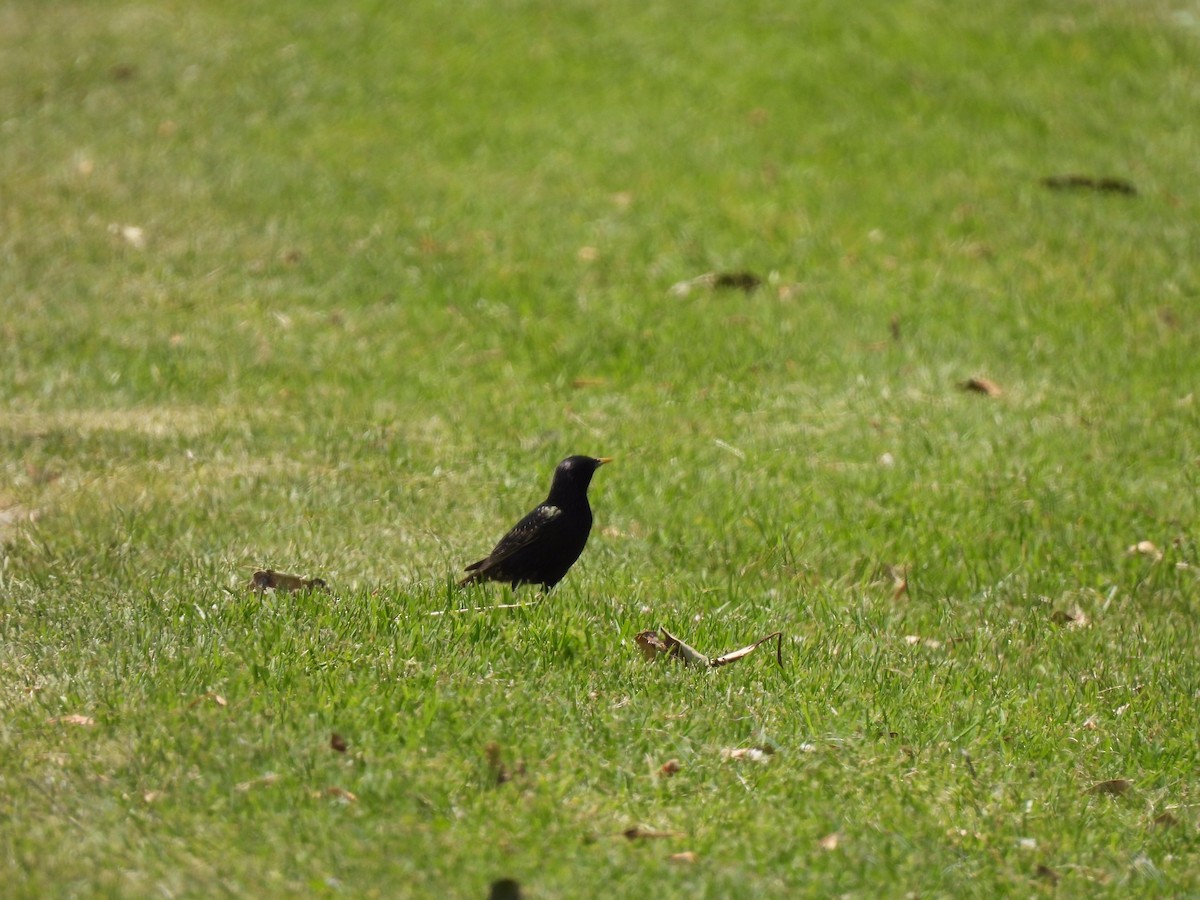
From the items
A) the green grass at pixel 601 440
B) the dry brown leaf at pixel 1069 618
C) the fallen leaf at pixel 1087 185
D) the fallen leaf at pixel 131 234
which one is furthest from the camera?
the fallen leaf at pixel 1087 185

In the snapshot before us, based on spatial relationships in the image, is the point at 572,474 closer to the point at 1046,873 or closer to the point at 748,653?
the point at 748,653

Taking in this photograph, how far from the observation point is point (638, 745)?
4.52 meters

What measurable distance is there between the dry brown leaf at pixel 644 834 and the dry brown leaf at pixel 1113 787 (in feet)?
4.73

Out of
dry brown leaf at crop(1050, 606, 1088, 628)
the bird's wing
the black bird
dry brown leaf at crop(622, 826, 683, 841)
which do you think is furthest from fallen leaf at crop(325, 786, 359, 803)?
dry brown leaf at crop(1050, 606, 1088, 628)

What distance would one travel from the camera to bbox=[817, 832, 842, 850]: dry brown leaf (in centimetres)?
408

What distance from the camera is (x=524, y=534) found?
18.7 feet

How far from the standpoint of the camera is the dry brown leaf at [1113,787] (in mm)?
4704

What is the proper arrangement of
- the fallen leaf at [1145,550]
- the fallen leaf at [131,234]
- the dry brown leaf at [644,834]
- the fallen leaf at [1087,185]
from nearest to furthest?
the dry brown leaf at [644,834] < the fallen leaf at [1145,550] < the fallen leaf at [131,234] < the fallen leaf at [1087,185]

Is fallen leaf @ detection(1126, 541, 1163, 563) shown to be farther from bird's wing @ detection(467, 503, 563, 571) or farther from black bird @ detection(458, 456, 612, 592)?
bird's wing @ detection(467, 503, 563, 571)

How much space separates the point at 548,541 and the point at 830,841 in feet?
6.20

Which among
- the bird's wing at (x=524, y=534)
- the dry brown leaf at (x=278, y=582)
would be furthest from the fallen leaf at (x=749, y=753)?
the dry brown leaf at (x=278, y=582)

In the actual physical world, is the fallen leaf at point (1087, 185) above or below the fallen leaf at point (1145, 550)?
above

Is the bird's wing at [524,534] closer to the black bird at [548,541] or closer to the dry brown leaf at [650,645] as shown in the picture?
the black bird at [548,541]

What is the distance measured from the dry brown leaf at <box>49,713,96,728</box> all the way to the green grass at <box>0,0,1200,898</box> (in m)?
0.04
